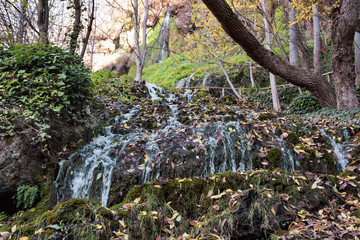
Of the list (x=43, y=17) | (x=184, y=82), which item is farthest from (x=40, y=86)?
(x=184, y=82)

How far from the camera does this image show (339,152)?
4.84m

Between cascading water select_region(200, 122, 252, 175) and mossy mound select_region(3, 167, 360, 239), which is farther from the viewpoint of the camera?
cascading water select_region(200, 122, 252, 175)

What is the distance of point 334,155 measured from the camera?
4793 mm

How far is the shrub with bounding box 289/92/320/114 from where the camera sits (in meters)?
9.01

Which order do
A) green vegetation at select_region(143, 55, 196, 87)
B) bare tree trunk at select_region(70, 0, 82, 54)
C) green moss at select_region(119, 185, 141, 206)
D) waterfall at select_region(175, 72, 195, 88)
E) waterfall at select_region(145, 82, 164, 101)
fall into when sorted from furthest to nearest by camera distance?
green vegetation at select_region(143, 55, 196, 87) → waterfall at select_region(175, 72, 195, 88) → waterfall at select_region(145, 82, 164, 101) → bare tree trunk at select_region(70, 0, 82, 54) → green moss at select_region(119, 185, 141, 206)

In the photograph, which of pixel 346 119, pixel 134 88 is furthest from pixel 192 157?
pixel 134 88

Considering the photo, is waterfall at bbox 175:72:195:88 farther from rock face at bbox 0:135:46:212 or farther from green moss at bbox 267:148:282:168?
rock face at bbox 0:135:46:212

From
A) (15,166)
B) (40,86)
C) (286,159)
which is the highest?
(40,86)

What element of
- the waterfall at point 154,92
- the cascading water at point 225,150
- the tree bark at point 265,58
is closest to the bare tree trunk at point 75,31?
the waterfall at point 154,92

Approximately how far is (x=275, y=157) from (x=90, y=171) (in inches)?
144

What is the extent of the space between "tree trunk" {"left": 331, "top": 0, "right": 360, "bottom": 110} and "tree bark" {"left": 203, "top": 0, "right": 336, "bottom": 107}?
0.50 meters

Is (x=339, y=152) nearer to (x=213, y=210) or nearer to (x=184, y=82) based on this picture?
(x=213, y=210)

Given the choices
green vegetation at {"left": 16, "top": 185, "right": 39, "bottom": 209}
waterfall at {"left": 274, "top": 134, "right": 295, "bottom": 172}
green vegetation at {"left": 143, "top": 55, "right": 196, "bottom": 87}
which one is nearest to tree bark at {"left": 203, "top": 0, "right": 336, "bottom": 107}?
waterfall at {"left": 274, "top": 134, "right": 295, "bottom": 172}

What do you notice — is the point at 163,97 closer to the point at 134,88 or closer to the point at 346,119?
the point at 134,88
